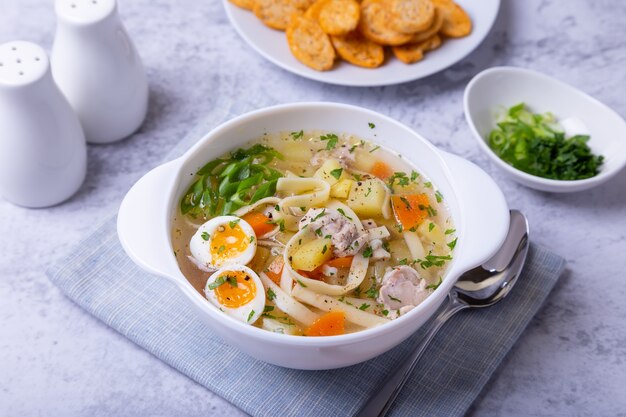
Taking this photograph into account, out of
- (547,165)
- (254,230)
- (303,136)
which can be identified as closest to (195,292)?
(254,230)

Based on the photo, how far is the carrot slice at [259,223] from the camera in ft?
9.23

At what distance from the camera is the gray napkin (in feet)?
9.18

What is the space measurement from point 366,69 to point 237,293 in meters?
1.82

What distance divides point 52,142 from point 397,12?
1.87 m

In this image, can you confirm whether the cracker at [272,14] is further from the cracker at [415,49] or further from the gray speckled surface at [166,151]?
the cracker at [415,49]

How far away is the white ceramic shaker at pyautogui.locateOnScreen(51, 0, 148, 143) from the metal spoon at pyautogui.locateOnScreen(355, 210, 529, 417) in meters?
1.78

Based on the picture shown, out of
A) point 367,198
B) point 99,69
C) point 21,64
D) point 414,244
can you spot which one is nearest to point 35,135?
point 21,64

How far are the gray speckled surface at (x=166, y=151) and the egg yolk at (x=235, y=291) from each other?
0.52 meters

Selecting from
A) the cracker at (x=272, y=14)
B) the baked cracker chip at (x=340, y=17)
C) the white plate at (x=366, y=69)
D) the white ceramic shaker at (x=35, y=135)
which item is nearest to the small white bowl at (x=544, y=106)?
the white plate at (x=366, y=69)

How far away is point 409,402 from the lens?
2.80 m

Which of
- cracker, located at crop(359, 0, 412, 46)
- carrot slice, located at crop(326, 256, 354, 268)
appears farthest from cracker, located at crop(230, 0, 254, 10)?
carrot slice, located at crop(326, 256, 354, 268)

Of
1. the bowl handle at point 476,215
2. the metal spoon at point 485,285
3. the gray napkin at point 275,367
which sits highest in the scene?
the bowl handle at point 476,215

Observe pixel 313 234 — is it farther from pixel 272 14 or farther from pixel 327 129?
pixel 272 14

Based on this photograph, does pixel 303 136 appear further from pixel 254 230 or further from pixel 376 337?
pixel 376 337
